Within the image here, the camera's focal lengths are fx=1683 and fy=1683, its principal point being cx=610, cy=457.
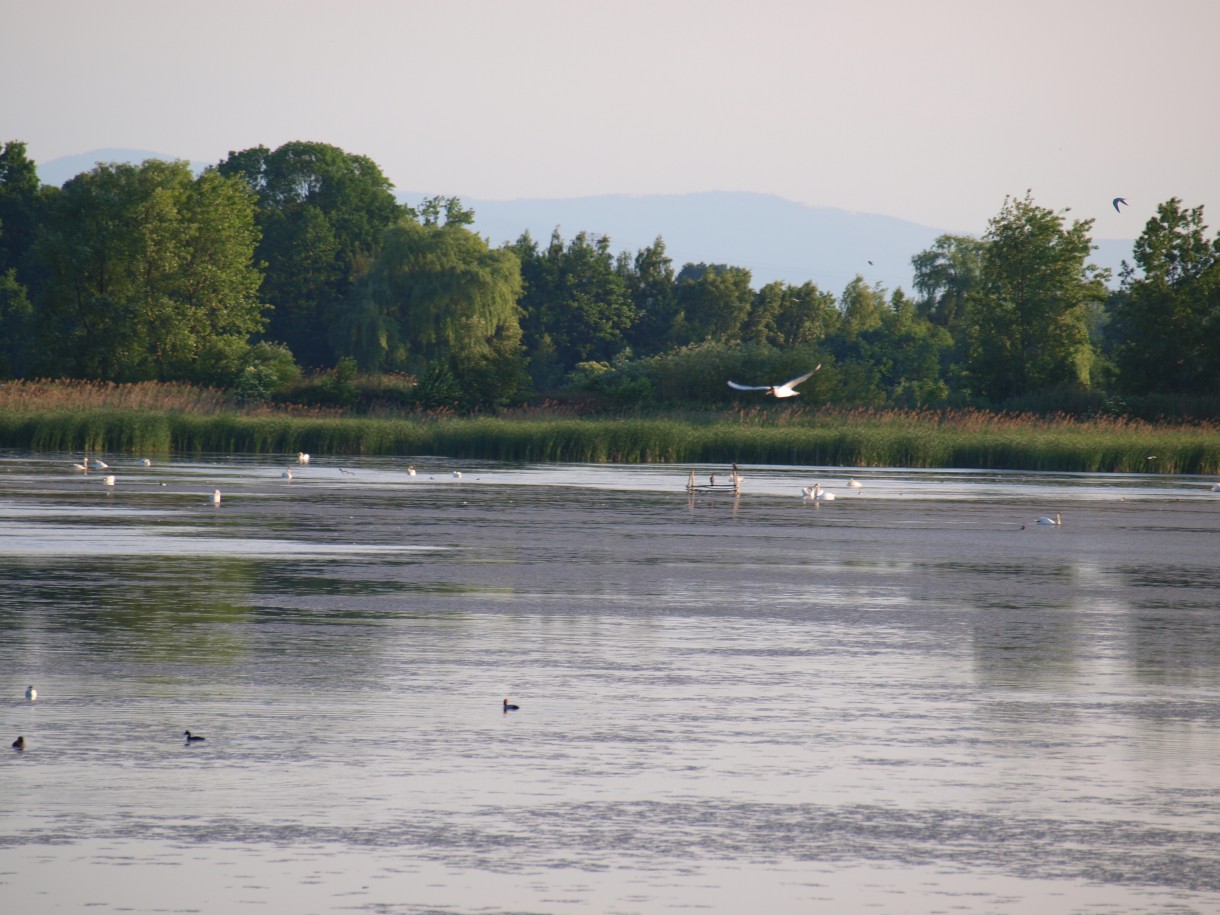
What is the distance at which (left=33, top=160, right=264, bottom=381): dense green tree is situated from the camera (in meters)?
68.8

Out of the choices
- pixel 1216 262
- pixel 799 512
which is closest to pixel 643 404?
pixel 1216 262

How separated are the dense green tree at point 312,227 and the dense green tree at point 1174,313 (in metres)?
38.7

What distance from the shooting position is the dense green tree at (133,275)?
68812 millimetres

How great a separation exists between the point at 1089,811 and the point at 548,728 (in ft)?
9.34

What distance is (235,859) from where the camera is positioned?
247 inches

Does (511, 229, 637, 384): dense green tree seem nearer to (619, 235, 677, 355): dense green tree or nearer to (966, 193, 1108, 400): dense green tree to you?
(619, 235, 677, 355): dense green tree

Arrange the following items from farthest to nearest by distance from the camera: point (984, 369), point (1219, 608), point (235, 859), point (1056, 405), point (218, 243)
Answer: point (218, 243) < point (984, 369) < point (1056, 405) < point (1219, 608) < point (235, 859)

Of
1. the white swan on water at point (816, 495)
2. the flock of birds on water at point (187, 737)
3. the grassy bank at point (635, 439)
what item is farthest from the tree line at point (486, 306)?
the flock of birds on water at point (187, 737)

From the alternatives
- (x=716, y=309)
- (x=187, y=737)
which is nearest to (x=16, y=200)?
(x=716, y=309)

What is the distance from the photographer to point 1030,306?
64562 mm

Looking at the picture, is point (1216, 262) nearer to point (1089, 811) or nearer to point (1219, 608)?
point (1219, 608)

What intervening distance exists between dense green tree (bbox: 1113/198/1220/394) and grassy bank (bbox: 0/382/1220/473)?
1249cm

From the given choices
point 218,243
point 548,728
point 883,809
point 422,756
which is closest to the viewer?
point 883,809

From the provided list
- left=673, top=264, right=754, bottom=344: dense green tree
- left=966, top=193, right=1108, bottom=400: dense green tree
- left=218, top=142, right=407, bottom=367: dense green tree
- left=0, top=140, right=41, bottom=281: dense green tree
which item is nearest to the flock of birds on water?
left=966, top=193, right=1108, bottom=400: dense green tree
